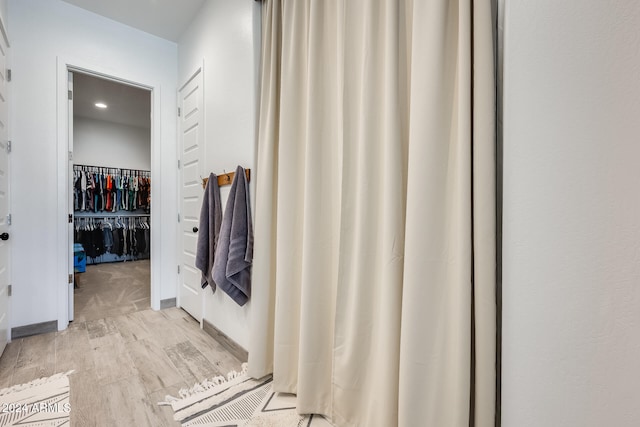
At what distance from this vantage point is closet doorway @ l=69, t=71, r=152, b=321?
4.39 meters

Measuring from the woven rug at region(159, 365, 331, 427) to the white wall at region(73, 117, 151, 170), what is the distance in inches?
230

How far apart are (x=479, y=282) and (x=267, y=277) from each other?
1116mm

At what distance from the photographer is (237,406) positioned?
146cm

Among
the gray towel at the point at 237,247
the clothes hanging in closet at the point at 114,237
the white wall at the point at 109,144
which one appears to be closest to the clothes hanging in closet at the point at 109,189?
the white wall at the point at 109,144

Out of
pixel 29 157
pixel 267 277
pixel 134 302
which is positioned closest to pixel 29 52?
pixel 29 157

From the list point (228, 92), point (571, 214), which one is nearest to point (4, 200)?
point (228, 92)

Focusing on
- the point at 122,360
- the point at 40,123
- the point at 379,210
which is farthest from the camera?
the point at 40,123

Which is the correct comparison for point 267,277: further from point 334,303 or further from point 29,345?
point 29,345

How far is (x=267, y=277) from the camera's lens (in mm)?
1625

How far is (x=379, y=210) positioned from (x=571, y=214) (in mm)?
648

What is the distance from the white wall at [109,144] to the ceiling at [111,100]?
0.16 m

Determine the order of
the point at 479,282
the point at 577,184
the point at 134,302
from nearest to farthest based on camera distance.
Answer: the point at 577,184 < the point at 479,282 < the point at 134,302

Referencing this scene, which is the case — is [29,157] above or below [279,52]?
below

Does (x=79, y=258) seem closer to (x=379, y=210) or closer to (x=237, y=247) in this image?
(x=237, y=247)
